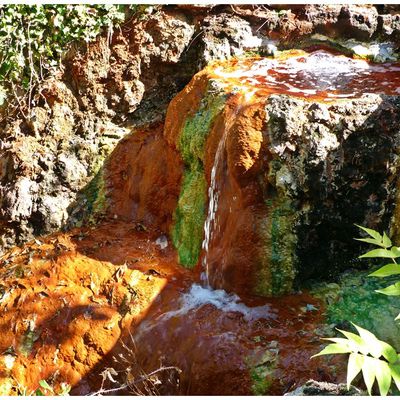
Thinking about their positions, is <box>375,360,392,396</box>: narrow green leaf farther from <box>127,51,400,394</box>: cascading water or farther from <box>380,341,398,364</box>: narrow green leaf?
<box>127,51,400,394</box>: cascading water

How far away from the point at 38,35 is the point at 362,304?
438 cm

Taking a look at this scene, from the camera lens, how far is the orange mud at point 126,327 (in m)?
3.74

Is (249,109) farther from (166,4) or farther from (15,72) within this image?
(15,72)

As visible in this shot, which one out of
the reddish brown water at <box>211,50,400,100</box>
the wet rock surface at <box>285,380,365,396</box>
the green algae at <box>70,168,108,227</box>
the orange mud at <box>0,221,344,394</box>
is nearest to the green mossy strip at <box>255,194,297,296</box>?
the orange mud at <box>0,221,344,394</box>

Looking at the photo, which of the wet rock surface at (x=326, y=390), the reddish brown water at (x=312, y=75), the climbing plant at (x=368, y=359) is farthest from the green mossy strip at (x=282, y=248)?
the climbing plant at (x=368, y=359)

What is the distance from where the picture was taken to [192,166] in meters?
5.37

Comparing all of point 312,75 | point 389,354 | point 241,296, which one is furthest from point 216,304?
point 389,354

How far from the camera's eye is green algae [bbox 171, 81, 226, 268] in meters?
5.00

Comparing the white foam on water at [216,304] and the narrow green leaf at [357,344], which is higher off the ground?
the narrow green leaf at [357,344]

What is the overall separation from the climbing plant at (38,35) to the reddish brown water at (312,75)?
1.47m

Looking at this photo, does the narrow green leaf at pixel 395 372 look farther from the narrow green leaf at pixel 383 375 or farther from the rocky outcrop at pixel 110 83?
the rocky outcrop at pixel 110 83

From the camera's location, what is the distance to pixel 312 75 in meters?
5.49

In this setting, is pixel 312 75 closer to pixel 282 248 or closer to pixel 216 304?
pixel 282 248

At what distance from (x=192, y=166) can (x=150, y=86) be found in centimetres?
153
